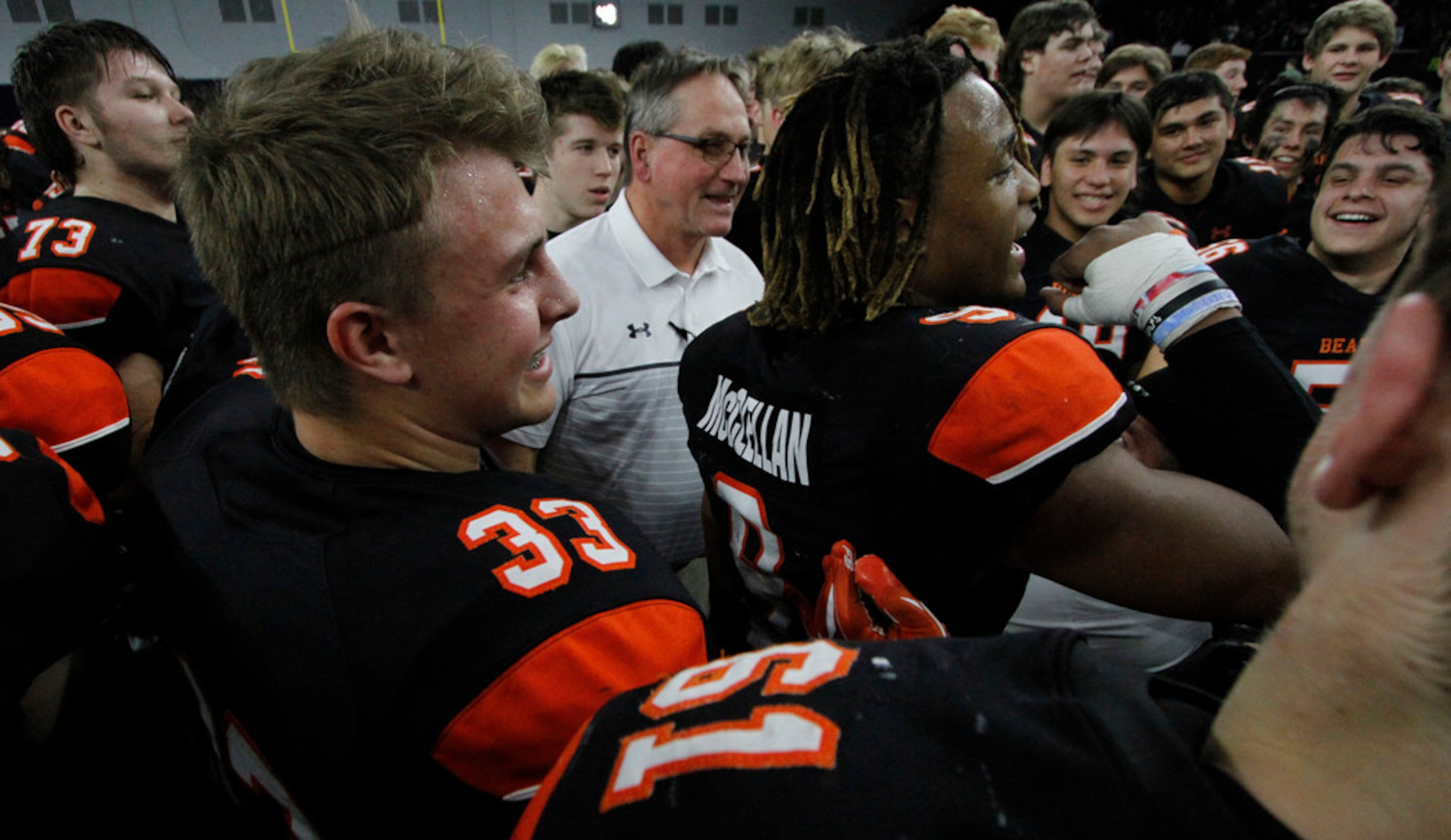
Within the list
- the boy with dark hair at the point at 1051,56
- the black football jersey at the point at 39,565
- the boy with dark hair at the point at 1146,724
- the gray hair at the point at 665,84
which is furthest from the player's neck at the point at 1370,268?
the black football jersey at the point at 39,565

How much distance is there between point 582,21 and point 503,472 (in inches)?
673

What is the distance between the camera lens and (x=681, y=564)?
2475 mm

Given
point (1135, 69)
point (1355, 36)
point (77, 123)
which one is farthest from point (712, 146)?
point (1355, 36)

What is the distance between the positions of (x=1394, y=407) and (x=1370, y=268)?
2.77 metres

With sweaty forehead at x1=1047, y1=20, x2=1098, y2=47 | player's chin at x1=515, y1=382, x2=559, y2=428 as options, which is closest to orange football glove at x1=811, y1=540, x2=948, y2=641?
player's chin at x1=515, y1=382, x2=559, y2=428

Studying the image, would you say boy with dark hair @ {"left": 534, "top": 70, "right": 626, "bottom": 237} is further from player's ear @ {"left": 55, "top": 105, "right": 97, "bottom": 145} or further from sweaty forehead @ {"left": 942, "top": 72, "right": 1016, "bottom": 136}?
sweaty forehead @ {"left": 942, "top": 72, "right": 1016, "bottom": 136}

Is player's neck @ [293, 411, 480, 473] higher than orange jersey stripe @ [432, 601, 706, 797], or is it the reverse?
player's neck @ [293, 411, 480, 473]

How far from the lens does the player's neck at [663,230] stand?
2.34 metres

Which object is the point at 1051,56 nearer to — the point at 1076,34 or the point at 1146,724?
the point at 1076,34

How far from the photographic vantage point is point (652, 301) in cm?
230

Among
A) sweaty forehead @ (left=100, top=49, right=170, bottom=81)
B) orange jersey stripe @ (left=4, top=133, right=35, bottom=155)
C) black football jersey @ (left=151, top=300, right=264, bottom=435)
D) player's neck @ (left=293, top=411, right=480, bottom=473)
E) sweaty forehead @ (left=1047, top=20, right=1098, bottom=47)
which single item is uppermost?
sweaty forehead @ (left=1047, top=20, right=1098, bottom=47)

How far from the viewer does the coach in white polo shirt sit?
7.20 ft

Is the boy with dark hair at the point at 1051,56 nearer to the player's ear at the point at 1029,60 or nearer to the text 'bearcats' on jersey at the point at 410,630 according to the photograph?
the player's ear at the point at 1029,60

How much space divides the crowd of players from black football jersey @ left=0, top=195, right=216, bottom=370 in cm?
63
